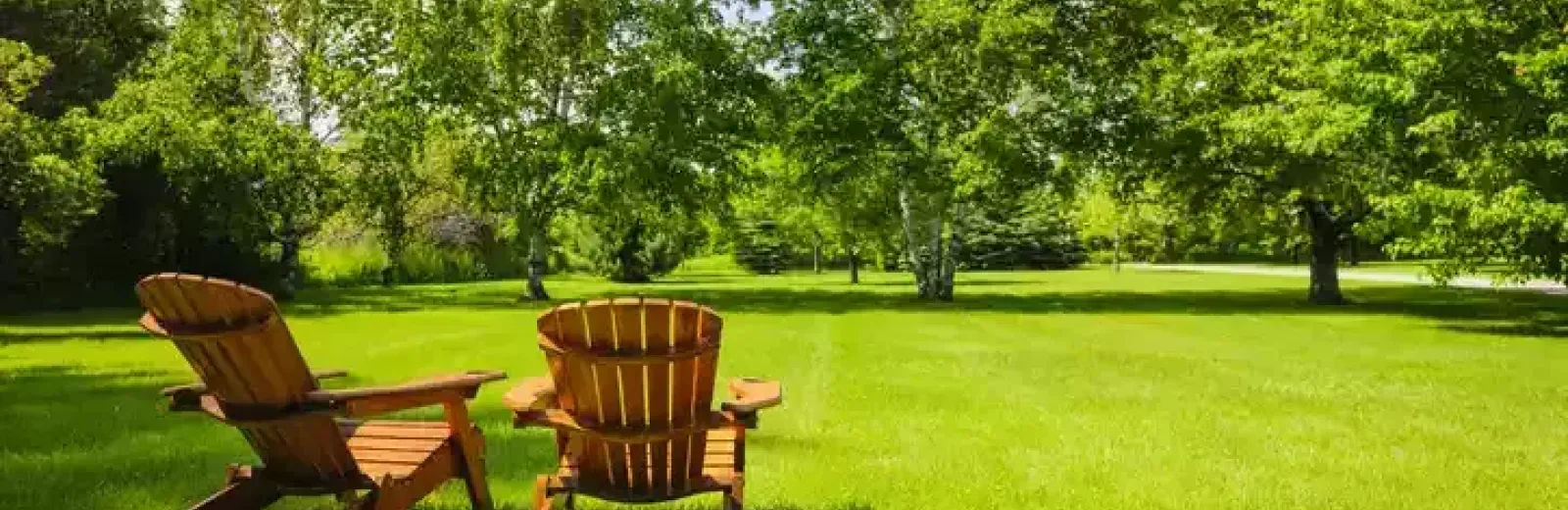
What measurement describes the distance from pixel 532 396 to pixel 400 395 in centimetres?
60

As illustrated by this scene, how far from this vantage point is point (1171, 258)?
84.2 metres

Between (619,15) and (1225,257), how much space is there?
72759mm

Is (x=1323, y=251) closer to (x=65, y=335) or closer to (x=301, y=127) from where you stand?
(x=65, y=335)

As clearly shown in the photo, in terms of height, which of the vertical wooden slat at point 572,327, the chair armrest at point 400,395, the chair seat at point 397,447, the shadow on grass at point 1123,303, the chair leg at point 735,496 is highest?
the vertical wooden slat at point 572,327

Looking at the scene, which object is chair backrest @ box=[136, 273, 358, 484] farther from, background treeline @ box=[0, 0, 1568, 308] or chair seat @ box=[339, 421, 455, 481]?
background treeline @ box=[0, 0, 1568, 308]

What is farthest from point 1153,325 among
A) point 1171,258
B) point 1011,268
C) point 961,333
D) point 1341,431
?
point 1171,258

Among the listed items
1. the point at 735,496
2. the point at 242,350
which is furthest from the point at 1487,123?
the point at 242,350

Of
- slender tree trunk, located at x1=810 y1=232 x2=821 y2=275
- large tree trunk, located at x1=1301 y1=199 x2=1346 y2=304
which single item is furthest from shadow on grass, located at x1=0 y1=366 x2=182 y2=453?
slender tree trunk, located at x1=810 y1=232 x2=821 y2=275

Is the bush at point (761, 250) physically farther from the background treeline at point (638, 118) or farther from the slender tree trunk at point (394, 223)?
the slender tree trunk at point (394, 223)

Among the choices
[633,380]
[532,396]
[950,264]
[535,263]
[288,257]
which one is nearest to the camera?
[633,380]

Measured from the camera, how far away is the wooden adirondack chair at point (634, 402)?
402cm

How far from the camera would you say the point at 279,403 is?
4141mm

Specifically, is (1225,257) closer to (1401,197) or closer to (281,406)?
(1401,197)

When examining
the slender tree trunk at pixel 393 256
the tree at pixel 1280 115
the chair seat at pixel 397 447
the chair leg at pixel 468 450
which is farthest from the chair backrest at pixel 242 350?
the slender tree trunk at pixel 393 256
